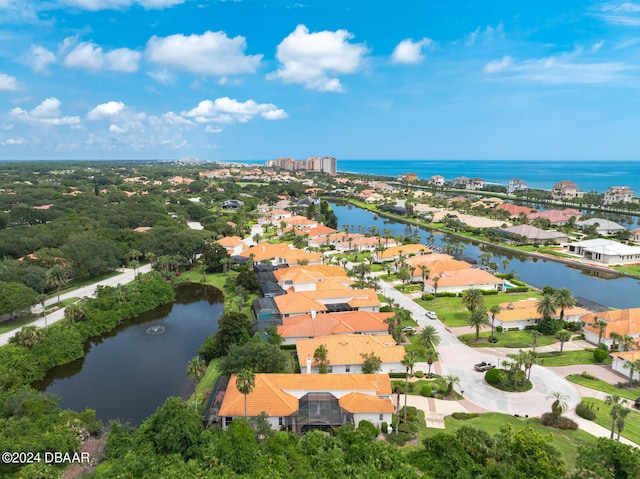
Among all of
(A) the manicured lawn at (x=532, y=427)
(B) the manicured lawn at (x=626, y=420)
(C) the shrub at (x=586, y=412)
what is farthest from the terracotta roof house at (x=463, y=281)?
(A) the manicured lawn at (x=532, y=427)

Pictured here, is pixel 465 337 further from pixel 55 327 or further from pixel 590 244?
pixel 590 244

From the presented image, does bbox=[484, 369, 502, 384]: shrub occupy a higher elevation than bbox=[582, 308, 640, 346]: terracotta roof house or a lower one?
lower

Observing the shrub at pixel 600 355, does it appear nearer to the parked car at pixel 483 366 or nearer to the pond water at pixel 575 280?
the parked car at pixel 483 366

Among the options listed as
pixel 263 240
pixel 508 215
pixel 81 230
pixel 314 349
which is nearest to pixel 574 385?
pixel 314 349

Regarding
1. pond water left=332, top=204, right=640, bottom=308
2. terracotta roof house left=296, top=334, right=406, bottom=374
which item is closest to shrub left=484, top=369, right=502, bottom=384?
terracotta roof house left=296, top=334, right=406, bottom=374

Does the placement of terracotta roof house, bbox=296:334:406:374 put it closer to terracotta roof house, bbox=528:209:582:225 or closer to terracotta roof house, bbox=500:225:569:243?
terracotta roof house, bbox=500:225:569:243

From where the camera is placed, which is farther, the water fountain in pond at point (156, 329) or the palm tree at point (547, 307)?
the water fountain in pond at point (156, 329)
